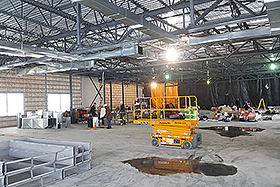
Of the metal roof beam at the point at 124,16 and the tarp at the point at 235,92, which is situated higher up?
the metal roof beam at the point at 124,16

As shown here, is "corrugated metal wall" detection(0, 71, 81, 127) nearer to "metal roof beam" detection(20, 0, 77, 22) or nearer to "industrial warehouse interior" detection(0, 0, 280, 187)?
"industrial warehouse interior" detection(0, 0, 280, 187)

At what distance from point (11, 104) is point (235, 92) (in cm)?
2720

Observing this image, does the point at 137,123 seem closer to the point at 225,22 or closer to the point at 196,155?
the point at 196,155

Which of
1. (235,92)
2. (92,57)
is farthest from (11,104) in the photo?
(235,92)

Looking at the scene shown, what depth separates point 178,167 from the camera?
7.00 meters

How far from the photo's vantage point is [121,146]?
10.4 m

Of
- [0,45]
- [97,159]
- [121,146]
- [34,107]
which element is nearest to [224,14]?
[121,146]

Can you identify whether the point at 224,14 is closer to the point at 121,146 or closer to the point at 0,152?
the point at 121,146

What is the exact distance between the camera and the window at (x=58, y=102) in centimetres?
2325

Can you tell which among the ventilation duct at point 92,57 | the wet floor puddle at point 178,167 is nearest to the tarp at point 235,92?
the ventilation duct at point 92,57

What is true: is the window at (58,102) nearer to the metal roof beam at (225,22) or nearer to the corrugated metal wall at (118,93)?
the corrugated metal wall at (118,93)

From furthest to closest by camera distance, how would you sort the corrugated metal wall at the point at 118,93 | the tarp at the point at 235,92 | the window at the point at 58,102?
the corrugated metal wall at the point at 118,93, the tarp at the point at 235,92, the window at the point at 58,102

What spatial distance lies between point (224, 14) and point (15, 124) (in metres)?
19.7

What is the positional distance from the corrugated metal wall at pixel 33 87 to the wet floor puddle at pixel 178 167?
55.5 ft
